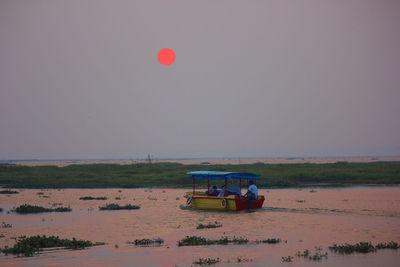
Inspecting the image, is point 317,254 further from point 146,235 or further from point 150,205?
point 150,205

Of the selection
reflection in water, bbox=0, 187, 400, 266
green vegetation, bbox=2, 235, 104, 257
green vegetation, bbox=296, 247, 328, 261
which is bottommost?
reflection in water, bbox=0, 187, 400, 266

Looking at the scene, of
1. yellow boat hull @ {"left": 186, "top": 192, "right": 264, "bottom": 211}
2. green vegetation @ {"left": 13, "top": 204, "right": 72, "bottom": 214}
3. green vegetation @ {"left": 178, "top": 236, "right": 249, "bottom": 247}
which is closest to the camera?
green vegetation @ {"left": 178, "top": 236, "right": 249, "bottom": 247}

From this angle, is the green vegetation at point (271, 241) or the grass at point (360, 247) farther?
the green vegetation at point (271, 241)

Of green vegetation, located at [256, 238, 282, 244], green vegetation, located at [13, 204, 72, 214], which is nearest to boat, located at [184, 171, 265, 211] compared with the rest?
green vegetation, located at [13, 204, 72, 214]

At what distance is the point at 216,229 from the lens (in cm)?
2130

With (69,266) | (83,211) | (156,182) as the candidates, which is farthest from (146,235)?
(156,182)

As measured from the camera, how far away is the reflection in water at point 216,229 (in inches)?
581

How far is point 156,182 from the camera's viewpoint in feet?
188

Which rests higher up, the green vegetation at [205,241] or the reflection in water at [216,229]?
the green vegetation at [205,241]

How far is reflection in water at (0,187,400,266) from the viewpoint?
14.8 m

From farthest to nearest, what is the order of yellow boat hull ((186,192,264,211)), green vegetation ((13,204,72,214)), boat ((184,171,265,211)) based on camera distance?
1. green vegetation ((13,204,72,214))
2. boat ((184,171,265,211))
3. yellow boat hull ((186,192,264,211))

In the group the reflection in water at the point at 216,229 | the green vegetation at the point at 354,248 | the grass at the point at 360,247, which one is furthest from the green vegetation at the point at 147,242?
the green vegetation at the point at 354,248

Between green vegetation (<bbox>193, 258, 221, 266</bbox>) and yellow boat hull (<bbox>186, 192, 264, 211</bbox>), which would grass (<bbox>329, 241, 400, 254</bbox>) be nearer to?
green vegetation (<bbox>193, 258, 221, 266</bbox>)

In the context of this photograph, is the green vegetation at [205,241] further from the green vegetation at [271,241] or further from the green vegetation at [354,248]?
the green vegetation at [354,248]
